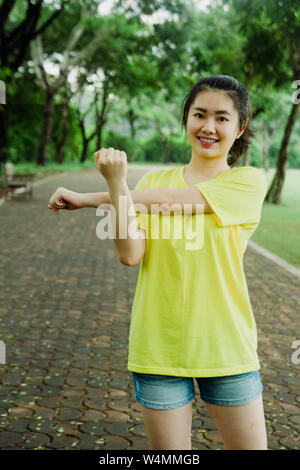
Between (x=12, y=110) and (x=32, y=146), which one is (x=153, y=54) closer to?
(x=12, y=110)

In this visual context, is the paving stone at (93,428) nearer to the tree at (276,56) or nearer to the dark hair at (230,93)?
the dark hair at (230,93)

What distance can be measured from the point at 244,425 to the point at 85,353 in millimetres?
3606

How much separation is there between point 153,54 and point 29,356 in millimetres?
25925

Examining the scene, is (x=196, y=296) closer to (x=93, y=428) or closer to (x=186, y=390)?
(x=186, y=390)

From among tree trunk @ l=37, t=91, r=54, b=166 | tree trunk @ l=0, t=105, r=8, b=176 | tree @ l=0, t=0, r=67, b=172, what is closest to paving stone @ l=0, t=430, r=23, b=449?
tree @ l=0, t=0, r=67, b=172

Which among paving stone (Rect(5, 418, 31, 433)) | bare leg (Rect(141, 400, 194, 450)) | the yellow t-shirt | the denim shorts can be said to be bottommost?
paving stone (Rect(5, 418, 31, 433))

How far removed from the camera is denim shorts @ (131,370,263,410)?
6.62ft

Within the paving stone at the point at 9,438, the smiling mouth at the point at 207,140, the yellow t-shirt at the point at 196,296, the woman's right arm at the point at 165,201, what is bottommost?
the paving stone at the point at 9,438

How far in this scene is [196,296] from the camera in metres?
2.02

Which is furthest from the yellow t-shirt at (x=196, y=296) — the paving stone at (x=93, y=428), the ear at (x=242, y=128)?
the paving stone at (x=93, y=428)

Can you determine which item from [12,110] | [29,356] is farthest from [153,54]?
[29,356]

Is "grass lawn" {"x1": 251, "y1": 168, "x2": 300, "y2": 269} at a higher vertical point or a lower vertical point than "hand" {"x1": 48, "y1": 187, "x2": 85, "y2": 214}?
lower

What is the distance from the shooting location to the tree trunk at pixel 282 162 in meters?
21.3

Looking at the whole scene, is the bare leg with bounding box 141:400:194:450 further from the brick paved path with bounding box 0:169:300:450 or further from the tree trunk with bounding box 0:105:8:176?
the tree trunk with bounding box 0:105:8:176
